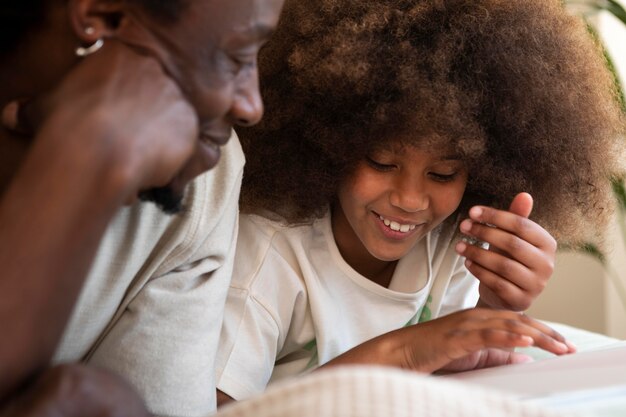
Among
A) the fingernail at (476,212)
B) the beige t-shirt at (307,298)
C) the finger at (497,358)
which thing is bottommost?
the beige t-shirt at (307,298)

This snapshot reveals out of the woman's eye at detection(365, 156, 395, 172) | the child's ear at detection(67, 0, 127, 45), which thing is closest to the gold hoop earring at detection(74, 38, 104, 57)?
the child's ear at detection(67, 0, 127, 45)

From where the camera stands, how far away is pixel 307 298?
4.89 ft

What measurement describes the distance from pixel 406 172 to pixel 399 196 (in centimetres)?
4

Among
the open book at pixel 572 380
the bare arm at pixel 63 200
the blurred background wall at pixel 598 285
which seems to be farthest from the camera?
the blurred background wall at pixel 598 285

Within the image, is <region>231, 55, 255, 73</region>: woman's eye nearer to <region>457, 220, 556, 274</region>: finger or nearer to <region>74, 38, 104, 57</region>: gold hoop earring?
<region>74, 38, 104, 57</region>: gold hoop earring

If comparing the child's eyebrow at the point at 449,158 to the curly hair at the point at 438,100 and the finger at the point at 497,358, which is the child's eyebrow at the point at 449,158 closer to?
the curly hair at the point at 438,100

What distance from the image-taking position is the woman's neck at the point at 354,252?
156cm

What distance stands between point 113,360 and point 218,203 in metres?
0.24

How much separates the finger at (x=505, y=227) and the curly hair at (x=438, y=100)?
8cm

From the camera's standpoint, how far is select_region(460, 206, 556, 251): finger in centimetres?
135

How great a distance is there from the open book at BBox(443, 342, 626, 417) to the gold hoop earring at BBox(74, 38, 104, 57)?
1.94 feet

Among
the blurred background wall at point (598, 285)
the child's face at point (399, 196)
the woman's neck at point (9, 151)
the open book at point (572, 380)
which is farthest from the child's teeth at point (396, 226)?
the blurred background wall at point (598, 285)

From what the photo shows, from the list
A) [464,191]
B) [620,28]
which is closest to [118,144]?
[464,191]

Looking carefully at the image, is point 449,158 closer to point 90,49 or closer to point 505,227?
point 505,227
